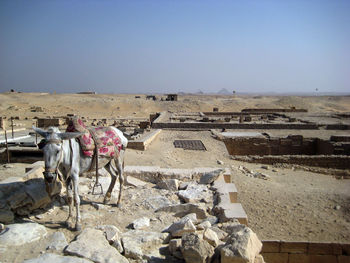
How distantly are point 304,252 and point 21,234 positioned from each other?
4696mm

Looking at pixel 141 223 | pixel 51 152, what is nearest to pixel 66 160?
pixel 51 152

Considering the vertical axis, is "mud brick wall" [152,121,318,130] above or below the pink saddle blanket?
below

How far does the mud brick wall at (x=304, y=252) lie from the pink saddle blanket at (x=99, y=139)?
10.4ft

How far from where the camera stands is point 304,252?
5.28 meters

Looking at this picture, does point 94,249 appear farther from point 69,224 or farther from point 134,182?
point 134,182

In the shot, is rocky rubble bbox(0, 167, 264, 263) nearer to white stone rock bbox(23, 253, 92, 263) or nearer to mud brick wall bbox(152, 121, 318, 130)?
white stone rock bbox(23, 253, 92, 263)

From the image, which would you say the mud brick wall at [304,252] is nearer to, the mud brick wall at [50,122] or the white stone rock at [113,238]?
the white stone rock at [113,238]

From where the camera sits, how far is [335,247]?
209 inches

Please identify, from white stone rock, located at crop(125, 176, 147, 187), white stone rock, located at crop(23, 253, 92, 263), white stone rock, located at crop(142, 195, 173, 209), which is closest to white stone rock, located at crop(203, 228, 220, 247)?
white stone rock, located at crop(23, 253, 92, 263)

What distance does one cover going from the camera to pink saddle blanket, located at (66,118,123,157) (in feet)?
14.4

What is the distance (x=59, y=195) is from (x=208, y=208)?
267cm

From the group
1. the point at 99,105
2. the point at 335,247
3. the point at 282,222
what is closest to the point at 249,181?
the point at 282,222

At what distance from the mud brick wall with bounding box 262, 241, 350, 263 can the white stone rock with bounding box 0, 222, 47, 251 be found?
147 inches

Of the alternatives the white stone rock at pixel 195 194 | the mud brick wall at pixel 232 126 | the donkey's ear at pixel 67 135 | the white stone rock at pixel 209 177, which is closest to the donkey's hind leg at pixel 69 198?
the donkey's ear at pixel 67 135
